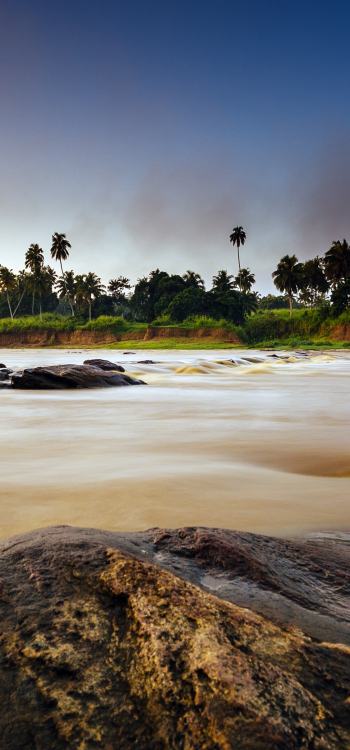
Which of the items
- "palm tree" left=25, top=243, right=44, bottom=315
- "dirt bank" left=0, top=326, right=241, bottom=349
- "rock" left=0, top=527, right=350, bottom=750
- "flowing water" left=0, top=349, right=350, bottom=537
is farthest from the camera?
"palm tree" left=25, top=243, right=44, bottom=315

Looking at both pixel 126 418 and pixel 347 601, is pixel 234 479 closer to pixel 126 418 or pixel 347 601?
pixel 347 601

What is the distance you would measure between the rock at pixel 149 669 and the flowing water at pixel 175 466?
0.80 m

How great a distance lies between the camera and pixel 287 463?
284 centimetres

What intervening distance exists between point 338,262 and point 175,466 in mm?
52253

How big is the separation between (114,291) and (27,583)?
77.4 meters

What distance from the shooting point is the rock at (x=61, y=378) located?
7.86m

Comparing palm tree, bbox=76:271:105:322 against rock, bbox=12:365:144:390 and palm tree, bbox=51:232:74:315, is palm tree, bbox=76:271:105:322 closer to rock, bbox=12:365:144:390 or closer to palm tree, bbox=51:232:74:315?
palm tree, bbox=51:232:74:315

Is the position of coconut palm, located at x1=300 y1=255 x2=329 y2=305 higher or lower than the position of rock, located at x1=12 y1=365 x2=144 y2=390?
higher

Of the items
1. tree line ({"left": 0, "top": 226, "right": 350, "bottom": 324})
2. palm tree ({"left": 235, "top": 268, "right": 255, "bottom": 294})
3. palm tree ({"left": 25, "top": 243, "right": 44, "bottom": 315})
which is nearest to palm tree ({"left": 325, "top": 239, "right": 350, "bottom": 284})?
tree line ({"left": 0, "top": 226, "right": 350, "bottom": 324})

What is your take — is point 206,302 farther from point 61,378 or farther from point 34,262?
point 61,378

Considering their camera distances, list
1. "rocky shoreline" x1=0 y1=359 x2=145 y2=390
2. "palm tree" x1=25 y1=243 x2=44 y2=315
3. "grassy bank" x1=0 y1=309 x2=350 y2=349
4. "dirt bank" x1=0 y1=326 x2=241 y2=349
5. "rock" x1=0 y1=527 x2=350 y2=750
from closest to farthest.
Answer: "rock" x1=0 y1=527 x2=350 y2=750, "rocky shoreline" x1=0 y1=359 x2=145 y2=390, "grassy bank" x1=0 y1=309 x2=350 y2=349, "dirt bank" x1=0 y1=326 x2=241 y2=349, "palm tree" x1=25 y1=243 x2=44 y2=315

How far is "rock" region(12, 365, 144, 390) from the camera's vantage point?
25.8 feet

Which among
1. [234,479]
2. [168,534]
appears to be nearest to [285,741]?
[168,534]

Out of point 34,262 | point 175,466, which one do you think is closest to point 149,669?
point 175,466
